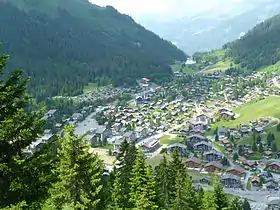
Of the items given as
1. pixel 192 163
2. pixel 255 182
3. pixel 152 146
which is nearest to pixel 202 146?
pixel 192 163

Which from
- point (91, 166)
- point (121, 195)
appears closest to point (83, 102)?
point (121, 195)

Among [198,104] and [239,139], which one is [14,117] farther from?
[198,104]

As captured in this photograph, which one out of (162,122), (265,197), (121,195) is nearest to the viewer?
(121,195)

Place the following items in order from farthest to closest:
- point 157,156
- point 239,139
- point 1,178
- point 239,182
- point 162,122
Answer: point 162,122
point 239,139
point 157,156
point 239,182
point 1,178

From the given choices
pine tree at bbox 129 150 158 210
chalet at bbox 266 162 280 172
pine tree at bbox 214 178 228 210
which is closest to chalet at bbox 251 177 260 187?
chalet at bbox 266 162 280 172

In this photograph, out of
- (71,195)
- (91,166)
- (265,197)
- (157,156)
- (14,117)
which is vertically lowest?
(265,197)
